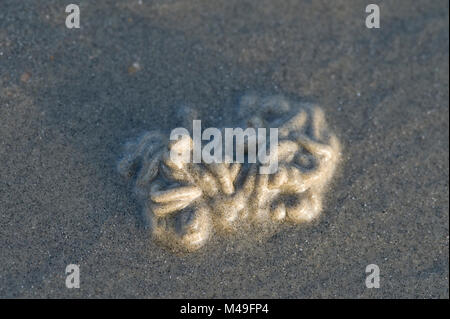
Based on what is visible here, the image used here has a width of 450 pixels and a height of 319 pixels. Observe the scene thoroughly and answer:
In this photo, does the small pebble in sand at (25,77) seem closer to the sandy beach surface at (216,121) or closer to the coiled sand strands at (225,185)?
the sandy beach surface at (216,121)

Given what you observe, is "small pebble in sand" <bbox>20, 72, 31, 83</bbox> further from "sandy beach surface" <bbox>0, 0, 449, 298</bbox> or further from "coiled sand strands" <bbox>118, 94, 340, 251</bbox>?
"coiled sand strands" <bbox>118, 94, 340, 251</bbox>

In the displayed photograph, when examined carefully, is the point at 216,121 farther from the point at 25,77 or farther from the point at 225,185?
the point at 25,77

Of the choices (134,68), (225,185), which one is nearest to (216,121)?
(225,185)

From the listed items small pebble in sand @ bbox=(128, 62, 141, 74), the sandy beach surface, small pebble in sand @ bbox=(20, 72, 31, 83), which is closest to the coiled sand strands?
the sandy beach surface

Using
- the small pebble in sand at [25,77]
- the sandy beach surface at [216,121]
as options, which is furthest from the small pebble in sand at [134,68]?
the small pebble in sand at [25,77]
